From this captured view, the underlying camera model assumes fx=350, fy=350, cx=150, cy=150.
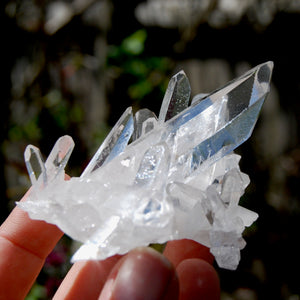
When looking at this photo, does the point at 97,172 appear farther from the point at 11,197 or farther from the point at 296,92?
the point at 296,92

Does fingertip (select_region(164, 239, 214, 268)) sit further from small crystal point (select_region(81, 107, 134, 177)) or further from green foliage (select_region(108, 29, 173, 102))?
green foliage (select_region(108, 29, 173, 102))

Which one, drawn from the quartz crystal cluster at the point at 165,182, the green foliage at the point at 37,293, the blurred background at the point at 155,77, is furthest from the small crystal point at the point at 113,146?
the blurred background at the point at 155,77

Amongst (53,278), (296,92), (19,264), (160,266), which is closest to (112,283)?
(160,266)

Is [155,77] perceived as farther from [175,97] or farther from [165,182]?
[165,182]

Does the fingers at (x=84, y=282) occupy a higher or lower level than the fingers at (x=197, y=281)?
higher

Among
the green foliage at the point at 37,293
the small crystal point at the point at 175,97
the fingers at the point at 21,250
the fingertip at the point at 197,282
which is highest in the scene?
the small crystal point at the point at 175,97

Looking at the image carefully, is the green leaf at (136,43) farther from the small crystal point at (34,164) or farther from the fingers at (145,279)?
the fingers at (145,279)

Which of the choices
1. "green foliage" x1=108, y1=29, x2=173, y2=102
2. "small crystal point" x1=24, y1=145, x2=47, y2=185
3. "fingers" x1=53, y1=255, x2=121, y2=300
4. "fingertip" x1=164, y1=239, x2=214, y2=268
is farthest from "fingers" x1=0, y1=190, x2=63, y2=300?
"green foliage" x1=108, y1=29, x2=173, y2=102
